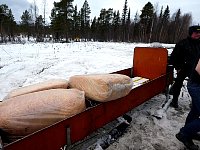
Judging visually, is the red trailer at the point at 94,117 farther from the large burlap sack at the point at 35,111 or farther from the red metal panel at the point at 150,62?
the large burlap sack at the point at 35,111

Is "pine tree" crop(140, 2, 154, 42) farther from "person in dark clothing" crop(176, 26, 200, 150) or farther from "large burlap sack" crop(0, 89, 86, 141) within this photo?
"large burlap sack" crop(0, 89, 86, 141)

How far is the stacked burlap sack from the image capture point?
1878mm

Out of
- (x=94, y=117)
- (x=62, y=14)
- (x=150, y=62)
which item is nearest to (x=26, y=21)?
(x=62, y=14)

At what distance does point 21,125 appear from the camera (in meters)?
1.86

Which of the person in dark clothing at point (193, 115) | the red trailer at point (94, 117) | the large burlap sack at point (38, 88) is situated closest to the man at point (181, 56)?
the red trailer at point (94, 117)

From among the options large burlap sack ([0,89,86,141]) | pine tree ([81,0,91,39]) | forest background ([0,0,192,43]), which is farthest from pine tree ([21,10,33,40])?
large burlap sack ([0,89,86,141])

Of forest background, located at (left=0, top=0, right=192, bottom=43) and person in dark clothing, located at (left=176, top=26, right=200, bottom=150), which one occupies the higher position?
forest background, located at (left=0, top=0, right=192, bottom=43)

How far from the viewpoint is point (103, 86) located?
2449 millimetres

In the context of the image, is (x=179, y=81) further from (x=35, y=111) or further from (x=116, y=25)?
(x=116, y=25)

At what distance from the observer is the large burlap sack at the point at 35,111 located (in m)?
1.86

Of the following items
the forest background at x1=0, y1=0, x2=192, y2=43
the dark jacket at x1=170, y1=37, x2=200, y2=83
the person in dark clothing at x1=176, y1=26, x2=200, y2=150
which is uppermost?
the forest background at x1=0, y1=0, x2=192, y2=43

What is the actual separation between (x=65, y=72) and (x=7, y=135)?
5047 mm

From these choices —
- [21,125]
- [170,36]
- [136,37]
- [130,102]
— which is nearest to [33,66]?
[130,102]

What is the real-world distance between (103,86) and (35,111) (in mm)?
886
